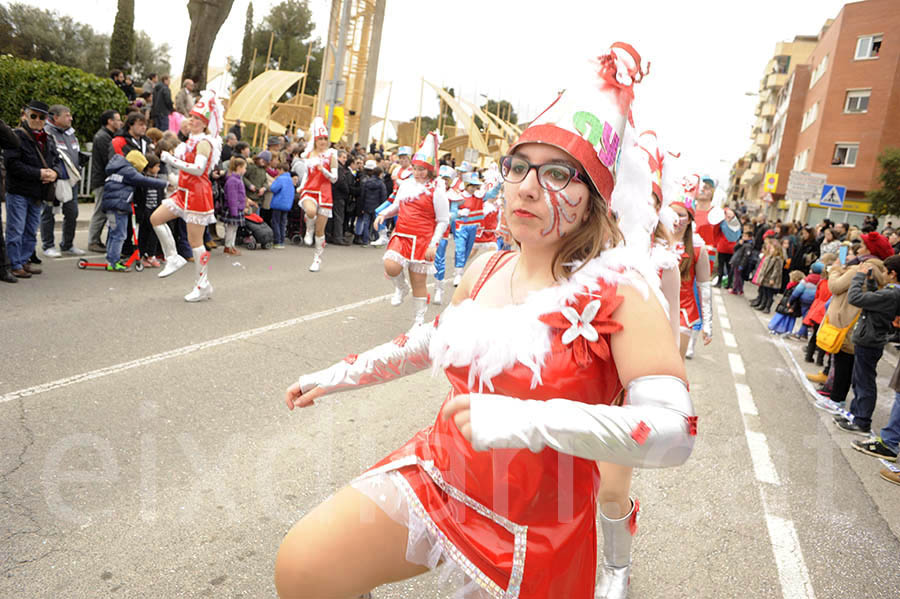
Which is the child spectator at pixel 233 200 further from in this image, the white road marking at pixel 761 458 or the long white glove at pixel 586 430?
the long white glove at pixel 586 430

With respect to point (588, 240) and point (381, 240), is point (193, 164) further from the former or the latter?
point (381, 240)

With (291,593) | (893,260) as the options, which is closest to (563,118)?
(291,593)

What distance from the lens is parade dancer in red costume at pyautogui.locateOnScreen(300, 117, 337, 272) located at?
11.3 meters

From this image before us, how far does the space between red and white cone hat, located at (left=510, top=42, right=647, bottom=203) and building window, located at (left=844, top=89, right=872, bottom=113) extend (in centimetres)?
4280

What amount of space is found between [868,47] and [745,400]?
130 ft

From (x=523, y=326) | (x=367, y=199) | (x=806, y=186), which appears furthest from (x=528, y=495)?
(x=806, y=186)

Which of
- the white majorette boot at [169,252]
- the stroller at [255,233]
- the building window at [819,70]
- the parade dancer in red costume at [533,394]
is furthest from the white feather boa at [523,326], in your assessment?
the building window at [819,70]

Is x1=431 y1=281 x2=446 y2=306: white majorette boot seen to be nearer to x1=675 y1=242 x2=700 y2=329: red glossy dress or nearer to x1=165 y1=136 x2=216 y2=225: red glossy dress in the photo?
x1=165 y1=136 x2=216 y2=225: red glossy dress

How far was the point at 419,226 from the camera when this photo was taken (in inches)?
321

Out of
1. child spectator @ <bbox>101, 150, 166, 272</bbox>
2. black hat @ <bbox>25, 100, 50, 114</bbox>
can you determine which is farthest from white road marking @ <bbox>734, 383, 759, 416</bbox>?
black hat @ <bbox>25, 100, 50, 114</bbox>

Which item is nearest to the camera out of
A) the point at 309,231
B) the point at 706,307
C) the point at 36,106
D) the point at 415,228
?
the point at 706,307

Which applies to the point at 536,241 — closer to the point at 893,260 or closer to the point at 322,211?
the point at 893,260

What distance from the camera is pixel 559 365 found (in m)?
1.67

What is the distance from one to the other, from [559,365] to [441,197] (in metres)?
6.67
